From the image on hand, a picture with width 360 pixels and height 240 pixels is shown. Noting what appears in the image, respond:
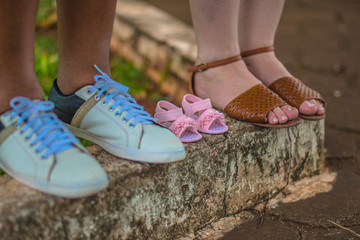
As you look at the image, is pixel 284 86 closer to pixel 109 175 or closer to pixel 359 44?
pixel 109 175

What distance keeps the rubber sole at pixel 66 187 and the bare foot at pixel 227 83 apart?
21.6 inches

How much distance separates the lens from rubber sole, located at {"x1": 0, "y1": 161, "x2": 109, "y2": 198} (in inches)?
31.9

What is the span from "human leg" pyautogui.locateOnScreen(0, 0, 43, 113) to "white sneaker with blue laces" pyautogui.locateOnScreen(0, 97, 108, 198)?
0.03 metres

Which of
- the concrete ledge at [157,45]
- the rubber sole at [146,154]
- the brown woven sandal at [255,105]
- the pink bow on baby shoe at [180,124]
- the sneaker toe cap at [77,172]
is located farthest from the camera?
the concrete ledge at [157,45]

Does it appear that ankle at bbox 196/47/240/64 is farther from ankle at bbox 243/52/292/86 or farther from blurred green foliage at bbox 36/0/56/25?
blurred green foliage at bbox 36/0/56/25

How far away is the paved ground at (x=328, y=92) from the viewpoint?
1.16 m

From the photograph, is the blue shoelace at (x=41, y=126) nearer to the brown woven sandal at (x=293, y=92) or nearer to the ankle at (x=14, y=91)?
the ankle at (x=14, y=91)

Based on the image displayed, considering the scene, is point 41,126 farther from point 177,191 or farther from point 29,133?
point 177,191

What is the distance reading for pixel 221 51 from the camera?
1263mm

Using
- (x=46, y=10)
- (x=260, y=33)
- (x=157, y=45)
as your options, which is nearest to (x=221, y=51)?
(x=260, y=33)

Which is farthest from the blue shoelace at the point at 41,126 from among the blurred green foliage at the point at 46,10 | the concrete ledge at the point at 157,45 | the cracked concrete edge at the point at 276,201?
the blurred green foliage at the point at 46,10

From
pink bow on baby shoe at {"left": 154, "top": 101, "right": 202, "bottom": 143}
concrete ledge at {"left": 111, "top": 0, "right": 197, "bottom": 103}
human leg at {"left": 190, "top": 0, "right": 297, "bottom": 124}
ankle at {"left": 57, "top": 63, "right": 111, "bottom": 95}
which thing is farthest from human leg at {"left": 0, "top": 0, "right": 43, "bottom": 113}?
concrete ledge at {"left": 111, "top": 0, "right": 197, "bottom": 103}

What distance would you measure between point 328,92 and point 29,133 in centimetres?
168

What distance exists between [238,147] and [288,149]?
241 mm
